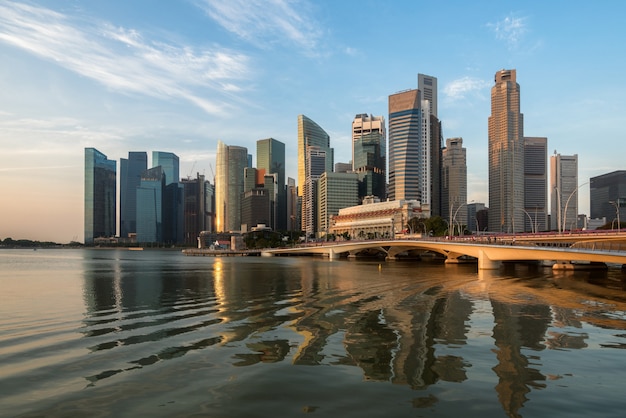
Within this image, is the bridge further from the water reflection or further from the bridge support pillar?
the water reflection

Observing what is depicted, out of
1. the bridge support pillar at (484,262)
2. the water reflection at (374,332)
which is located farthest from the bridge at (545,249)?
the water reflection at (374,332)

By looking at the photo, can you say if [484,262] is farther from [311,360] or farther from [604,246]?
[311,360]

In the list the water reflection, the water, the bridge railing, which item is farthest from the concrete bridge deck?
the water

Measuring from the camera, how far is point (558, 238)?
3671 inches

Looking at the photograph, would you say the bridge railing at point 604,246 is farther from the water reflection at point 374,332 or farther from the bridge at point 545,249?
the water reflection at point 374,332

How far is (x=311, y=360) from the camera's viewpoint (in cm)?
1869

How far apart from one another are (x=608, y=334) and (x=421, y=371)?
565 inches

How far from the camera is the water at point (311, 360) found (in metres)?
13.5

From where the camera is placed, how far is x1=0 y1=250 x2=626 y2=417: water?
13.5 m

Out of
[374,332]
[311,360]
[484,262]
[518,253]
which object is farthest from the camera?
[484,262]

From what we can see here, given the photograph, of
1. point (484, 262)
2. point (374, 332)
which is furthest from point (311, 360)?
point (484, 262)

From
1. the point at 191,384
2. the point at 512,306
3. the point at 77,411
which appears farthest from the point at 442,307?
the point at 77,411

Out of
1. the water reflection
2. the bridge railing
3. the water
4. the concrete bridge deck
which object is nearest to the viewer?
the water

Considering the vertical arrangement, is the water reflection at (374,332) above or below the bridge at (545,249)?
below
